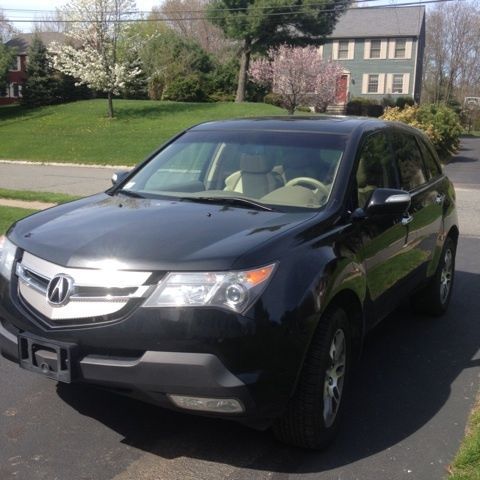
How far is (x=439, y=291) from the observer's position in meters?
5.74

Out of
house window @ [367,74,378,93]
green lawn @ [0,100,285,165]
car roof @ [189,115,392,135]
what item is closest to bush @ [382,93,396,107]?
house window @ [367,74,378,93]

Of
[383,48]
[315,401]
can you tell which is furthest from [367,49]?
[315,401]

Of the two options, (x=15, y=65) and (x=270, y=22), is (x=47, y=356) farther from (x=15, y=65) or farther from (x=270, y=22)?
(x=15, y=65)

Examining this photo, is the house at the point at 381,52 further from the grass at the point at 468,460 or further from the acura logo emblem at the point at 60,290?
the acura logo emblem at the point at 60,290

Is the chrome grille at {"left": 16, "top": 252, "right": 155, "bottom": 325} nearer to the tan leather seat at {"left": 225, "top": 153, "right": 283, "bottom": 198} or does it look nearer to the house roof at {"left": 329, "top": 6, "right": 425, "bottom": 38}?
the tan leather seat at {"left": 225, "top": 153, "right": 283, "bottom": 198}

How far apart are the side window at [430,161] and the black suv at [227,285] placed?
1.33m

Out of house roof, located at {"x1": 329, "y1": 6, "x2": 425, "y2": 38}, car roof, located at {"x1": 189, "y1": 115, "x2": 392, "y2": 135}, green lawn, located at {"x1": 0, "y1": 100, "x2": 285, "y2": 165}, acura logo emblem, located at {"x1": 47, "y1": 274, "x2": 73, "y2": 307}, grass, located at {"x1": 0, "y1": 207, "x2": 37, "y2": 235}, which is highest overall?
house roof, located at {"x1": 329, "y1": 6, "x2": 425, "y2": 38}

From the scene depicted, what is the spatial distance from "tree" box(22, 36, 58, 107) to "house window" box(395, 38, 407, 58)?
1243 inches

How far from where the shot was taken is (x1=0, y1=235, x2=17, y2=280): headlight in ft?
11.3

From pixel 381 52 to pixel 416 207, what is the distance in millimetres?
57581

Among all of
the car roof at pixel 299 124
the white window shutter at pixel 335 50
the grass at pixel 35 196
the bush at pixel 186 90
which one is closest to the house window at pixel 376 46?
the white window shutter at pixel 335 50

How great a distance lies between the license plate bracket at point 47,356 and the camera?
300 cm

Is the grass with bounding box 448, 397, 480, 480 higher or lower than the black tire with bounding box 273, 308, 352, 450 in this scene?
lower

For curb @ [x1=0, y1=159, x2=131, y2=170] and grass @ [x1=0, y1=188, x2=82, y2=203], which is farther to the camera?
curb @ [x1=0, y1=159, x2=131, y2=170]
